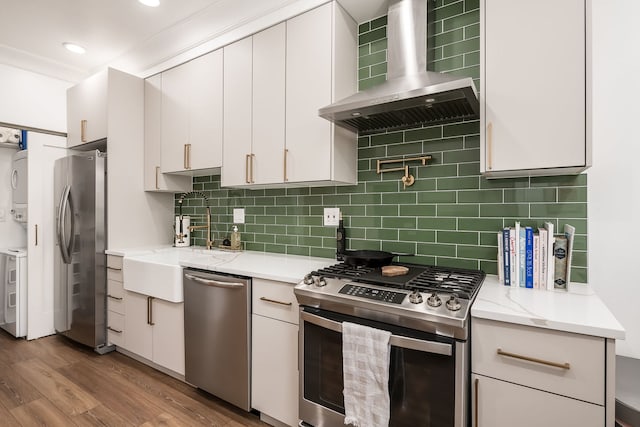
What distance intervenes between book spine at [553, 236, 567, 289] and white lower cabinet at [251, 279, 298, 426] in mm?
1264

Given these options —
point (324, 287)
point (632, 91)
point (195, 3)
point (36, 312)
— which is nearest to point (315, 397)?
point (324, 287)

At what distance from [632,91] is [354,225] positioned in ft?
5.12

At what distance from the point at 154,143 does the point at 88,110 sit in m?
0.70

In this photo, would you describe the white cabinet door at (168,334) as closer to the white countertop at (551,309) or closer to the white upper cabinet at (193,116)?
the white upper cabinet at (193,116)

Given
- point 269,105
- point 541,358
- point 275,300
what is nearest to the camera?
point 541,358

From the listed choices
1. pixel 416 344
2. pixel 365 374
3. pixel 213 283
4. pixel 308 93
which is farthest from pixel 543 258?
pixel 213 283

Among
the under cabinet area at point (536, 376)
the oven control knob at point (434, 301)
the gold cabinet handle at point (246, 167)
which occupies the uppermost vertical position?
the gold cabinet handle at point (246, 167)

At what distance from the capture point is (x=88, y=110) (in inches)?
119

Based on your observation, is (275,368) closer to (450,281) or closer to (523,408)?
(450,281)

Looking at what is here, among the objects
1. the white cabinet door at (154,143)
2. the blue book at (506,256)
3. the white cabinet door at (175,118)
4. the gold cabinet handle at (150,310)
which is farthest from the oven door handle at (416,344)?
the white cabinet door at (154,143)

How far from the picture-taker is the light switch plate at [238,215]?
2822mm

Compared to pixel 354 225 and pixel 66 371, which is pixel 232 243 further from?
pixel 66 371

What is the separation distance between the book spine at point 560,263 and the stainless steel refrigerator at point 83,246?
321 cm

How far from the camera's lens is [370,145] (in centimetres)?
218
